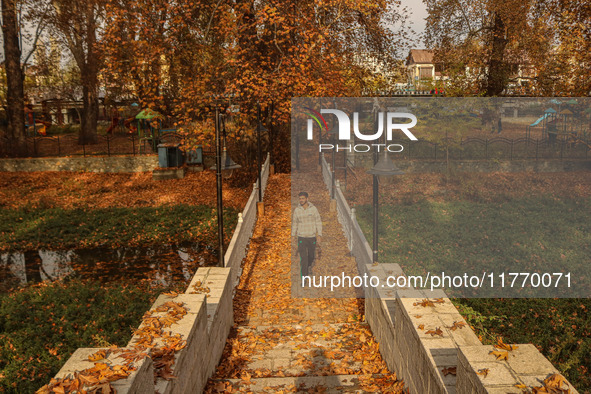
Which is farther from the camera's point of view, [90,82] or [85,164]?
[90,82]

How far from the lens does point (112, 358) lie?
12.1 feet

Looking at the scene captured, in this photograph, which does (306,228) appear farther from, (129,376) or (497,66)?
(497,66)

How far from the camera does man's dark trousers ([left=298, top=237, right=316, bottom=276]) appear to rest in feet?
33.8

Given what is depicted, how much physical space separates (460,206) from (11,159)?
24047 millimetres

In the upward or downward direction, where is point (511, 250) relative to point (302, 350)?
downward

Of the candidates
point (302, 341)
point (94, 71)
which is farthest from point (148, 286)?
point (94, 71)

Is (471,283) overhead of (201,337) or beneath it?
beneath

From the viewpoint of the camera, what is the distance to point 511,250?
14.4 metres

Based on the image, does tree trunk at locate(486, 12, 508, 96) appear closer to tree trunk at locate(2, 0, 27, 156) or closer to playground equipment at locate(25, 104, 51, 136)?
tree trunk at locate(2, 0, 27, 156)

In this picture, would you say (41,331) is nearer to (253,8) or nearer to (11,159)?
(253,8)

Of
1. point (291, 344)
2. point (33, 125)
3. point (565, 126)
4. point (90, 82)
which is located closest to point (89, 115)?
point (90, 82)

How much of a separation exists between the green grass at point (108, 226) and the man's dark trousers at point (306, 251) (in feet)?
21.1

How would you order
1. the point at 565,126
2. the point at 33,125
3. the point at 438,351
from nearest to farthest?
1. the point at 438,351
2. the point at 565,126
3. the point at 33,125

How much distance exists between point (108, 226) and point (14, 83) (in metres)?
15.3
